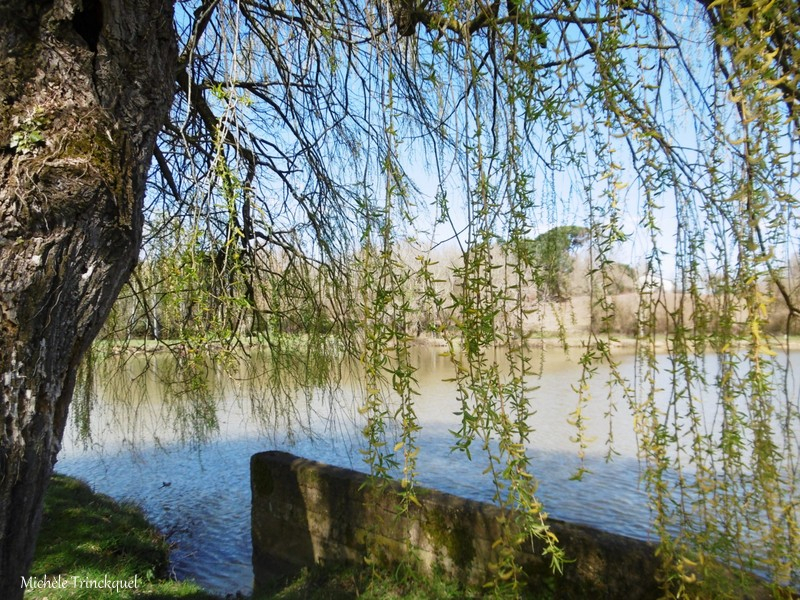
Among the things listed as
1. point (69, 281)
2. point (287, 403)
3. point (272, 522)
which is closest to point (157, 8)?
point (69, 281)

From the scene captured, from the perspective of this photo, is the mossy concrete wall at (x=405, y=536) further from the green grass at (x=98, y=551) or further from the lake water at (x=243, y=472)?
the green grass at (x=98, y=551)

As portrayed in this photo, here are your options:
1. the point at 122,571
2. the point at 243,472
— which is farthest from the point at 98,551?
the point at 243,472

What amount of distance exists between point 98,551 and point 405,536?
2.92m

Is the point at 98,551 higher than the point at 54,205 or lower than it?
lower

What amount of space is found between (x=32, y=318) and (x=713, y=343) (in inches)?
50.9

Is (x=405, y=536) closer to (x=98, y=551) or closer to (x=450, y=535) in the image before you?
(x=450, y=535)

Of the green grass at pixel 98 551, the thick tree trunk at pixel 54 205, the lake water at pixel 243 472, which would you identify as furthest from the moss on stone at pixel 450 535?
the thick tree trunk at pixel 54 205

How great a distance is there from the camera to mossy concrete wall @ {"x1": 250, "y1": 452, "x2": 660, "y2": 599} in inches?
105

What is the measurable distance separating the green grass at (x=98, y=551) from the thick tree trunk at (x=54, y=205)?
2077 millimetres

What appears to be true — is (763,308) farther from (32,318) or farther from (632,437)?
(632,437)

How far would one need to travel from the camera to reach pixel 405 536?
5.57 ft

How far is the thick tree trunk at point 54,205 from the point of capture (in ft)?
4.09

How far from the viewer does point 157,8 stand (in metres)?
1.58

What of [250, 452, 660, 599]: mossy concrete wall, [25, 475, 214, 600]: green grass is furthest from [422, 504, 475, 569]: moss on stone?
[25, 475, 214, 600]: green grass
